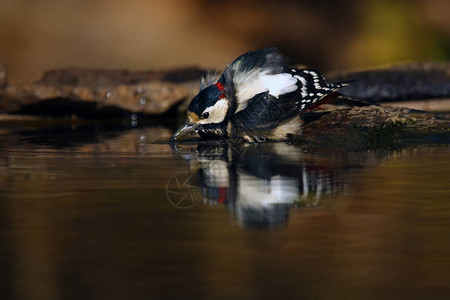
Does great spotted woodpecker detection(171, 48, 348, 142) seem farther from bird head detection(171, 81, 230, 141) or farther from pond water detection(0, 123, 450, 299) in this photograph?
pond water detection(0, 123, 450, 299)

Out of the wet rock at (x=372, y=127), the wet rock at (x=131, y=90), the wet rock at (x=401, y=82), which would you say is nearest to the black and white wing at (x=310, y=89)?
the wet rock at (x=372, y=127)

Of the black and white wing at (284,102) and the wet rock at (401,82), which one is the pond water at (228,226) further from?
the wet rock at (401,82)

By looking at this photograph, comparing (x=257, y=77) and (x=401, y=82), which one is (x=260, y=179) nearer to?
(x=257, y=77)

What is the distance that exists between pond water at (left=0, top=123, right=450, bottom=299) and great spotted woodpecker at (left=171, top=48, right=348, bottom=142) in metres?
0.69

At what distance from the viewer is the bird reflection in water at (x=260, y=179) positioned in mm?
4020

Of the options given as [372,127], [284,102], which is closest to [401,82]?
[372,127]

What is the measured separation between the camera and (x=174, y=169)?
559cm

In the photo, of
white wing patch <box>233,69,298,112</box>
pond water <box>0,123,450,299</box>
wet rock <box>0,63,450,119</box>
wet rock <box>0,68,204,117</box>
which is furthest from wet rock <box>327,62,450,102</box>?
pond water <box>0,123,450,299</box>

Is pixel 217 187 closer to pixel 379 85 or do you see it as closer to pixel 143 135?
pixel 143 135

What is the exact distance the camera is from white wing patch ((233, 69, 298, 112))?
693 centimetres

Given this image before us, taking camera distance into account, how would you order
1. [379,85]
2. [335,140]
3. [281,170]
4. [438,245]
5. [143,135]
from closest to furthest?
[438,245] → [281,170] → [335,140] → [143,135] → [379,85]

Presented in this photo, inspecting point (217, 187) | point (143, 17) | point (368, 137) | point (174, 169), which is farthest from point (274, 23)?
point (217, 187)

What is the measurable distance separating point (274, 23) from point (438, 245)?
10516mm

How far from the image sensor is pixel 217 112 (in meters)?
6.83
